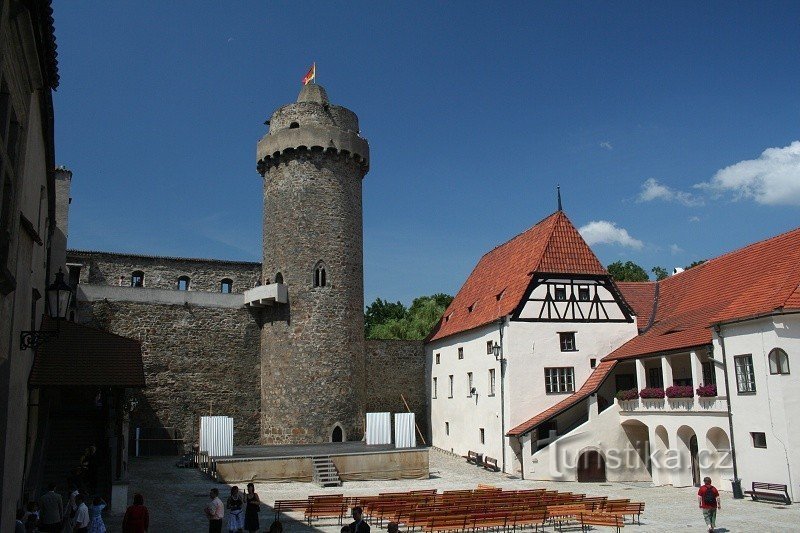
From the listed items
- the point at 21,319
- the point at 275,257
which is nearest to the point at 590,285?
the point at 275,257

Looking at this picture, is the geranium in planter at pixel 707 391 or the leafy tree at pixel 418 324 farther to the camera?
the leafy tree at pixel 418 324

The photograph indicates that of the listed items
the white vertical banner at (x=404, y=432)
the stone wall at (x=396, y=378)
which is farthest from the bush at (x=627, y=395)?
the stone wall at (x=396, y=378)

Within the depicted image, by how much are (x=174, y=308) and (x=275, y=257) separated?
196 inches

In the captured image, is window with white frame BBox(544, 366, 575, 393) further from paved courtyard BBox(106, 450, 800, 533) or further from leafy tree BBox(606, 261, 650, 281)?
leafy tree BBox(606, 261, 650, 281)

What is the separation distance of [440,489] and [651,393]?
7.84 m

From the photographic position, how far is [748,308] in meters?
20.2

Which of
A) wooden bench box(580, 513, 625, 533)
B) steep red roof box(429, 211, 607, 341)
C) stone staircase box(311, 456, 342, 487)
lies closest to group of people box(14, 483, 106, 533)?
wooden bench box(580, 513, 625, 533)

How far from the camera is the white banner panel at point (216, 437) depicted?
24.8 meters

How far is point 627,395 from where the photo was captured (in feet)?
82.1

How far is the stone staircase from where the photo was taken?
22.9m

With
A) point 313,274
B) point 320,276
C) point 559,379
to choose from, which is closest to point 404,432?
point 559,379

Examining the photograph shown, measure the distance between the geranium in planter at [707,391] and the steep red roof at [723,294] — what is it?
135 centimetres

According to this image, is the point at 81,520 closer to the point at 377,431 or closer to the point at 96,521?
the point at 96,521

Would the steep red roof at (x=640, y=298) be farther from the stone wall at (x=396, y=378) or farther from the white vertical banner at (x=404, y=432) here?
the stone wall at (x=396, y=378)
